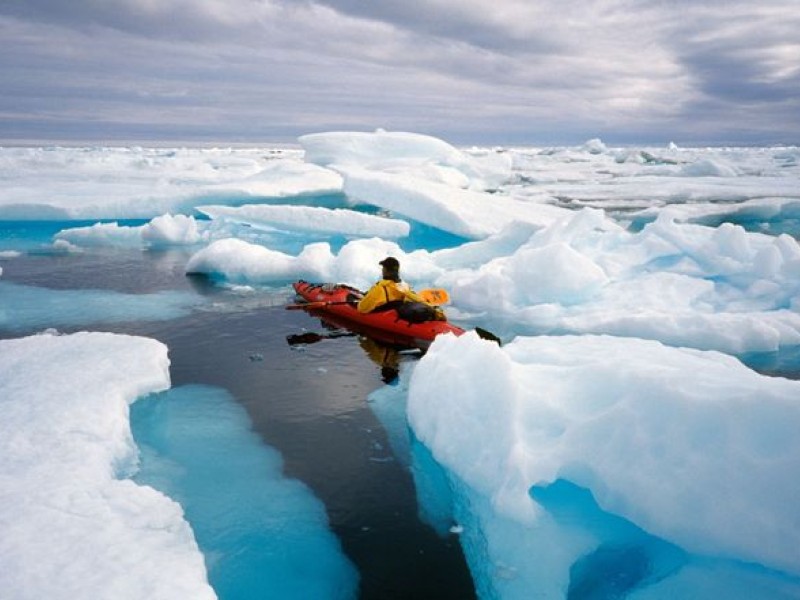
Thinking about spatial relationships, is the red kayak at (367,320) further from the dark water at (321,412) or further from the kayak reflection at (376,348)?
the dark water at (321,412)

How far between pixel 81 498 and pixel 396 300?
19.4 feet

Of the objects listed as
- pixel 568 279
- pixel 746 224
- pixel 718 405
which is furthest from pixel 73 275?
pixel 746 224

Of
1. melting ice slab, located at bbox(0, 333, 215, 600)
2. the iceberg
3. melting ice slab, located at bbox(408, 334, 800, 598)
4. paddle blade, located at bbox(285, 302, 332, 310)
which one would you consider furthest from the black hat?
the iceberg

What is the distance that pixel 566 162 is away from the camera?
52469mm

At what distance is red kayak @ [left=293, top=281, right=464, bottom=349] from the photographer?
8727 mm

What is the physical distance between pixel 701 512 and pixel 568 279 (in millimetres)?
6556

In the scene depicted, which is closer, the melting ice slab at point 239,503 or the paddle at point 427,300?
the melting ice slab at point 239,503

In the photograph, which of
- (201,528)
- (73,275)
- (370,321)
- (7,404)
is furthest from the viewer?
(73,275)

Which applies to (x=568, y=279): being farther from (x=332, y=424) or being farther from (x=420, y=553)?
(x=420, y=553)

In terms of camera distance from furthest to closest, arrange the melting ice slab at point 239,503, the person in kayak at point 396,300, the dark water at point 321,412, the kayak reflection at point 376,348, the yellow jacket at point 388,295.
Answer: the yellow jacket at point 388,295
the person in kayak at point 396,300
the kayak reflection at point 376,348
the dark water at point 321,412
the melting ice slab at point 239,503

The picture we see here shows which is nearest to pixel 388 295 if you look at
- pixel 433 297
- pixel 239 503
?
pixel 433 297

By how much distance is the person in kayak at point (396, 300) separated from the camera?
348 inches

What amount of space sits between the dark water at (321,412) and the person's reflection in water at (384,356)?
0.11m

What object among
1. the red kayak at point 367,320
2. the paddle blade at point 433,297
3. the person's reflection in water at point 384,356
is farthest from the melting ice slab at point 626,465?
the paddle blade at point 433,297
